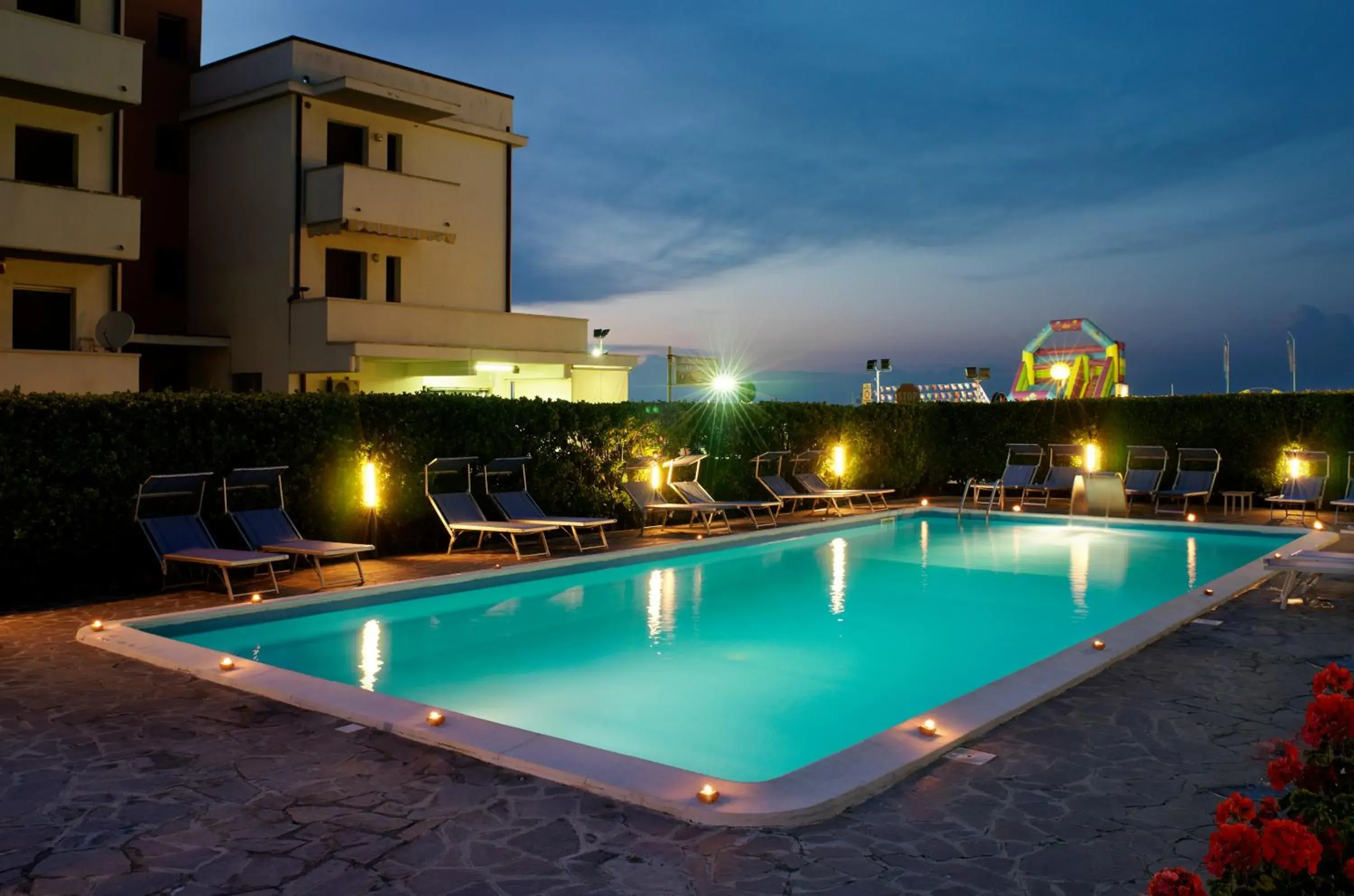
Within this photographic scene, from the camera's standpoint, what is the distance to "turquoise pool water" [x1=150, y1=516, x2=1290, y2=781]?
6.71 meters

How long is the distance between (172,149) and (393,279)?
5492 mm

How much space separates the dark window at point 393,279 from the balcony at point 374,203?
2.92ft

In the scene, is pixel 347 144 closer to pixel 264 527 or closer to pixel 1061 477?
pixel 264 527

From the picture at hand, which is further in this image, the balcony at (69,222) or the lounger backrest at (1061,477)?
the lounger backrest at (1061,477)

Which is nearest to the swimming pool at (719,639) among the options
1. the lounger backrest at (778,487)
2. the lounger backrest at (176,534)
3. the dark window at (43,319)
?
the lounger backrest at (176,534)

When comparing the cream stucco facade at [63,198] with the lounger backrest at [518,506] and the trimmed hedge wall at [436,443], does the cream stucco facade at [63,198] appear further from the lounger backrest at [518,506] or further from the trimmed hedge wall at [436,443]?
the lounger backrest at [518,506]

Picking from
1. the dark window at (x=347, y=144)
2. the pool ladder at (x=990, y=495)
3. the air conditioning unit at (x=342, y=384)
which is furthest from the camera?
the dark window at (x=347, y=144)

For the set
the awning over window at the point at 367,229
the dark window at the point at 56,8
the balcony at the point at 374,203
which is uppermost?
the dark window at the point at 56,8

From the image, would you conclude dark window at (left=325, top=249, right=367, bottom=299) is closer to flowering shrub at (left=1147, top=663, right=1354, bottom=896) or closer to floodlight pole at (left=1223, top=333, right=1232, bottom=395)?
flowering shrub at (left=1147, top=663, right=1354, bottom=896)

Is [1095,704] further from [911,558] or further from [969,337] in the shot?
[969,337]

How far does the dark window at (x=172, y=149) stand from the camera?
22734 millimetres

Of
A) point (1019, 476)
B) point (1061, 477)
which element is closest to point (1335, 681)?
point (1019, 476)

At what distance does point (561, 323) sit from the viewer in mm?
24234

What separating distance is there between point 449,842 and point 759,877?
1119mm
